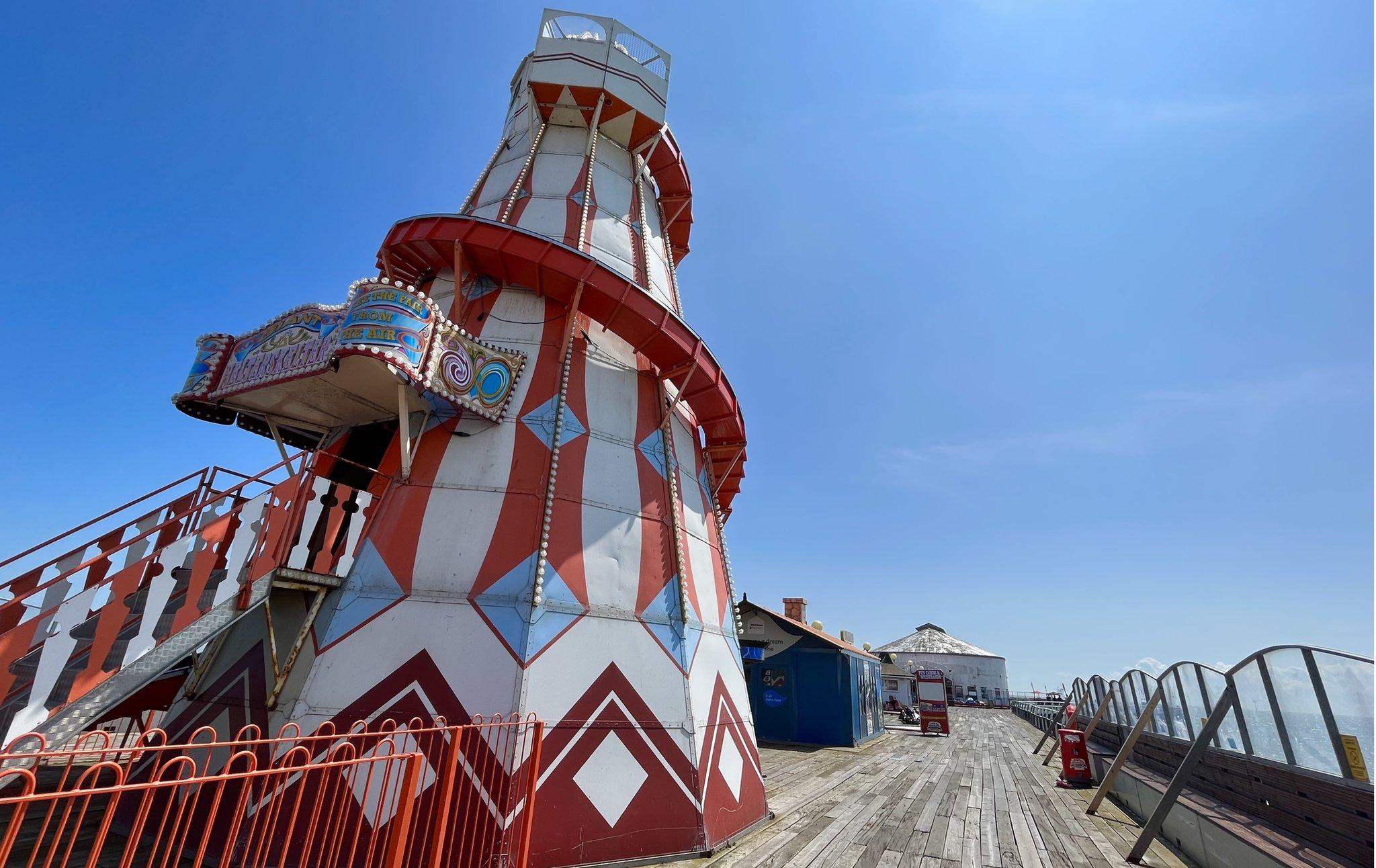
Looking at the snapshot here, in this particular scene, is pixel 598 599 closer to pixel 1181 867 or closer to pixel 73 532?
pixel 73 532

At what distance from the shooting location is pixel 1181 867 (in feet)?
25.7

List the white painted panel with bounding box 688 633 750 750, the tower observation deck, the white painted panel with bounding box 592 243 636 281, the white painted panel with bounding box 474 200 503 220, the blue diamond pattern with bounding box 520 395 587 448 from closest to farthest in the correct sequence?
the tower observation deck
the white painted panel with bounding box 688 633 750 750
the blue diamond pattern with bounding box 520 395 587 448
the white painted panel with bounding box 592 243 636 281
the white painted panel with bounding box 474 200 503 220

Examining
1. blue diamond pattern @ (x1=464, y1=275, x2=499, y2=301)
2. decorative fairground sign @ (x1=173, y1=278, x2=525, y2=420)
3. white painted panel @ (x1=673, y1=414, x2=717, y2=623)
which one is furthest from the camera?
blue diamond pattern @ (x1=464, y1=275, x2=499, y2=301)

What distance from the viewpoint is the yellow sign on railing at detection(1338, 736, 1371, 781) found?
6.01 metres

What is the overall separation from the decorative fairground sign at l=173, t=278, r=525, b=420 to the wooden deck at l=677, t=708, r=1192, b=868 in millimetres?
7129

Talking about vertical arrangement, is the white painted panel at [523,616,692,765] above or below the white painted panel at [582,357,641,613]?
below

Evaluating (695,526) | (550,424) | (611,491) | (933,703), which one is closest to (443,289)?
(550,424)

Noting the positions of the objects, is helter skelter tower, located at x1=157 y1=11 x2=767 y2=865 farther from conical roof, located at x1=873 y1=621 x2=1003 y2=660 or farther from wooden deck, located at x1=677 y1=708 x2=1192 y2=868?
conical roof, located at x1=873 y1=621 x2=1003 y2=660

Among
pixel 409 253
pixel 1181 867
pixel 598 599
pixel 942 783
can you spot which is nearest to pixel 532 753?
pixel 598 599

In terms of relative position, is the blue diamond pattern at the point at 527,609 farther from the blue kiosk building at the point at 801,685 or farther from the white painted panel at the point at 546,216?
the blue kiosk building at the point at 801,685

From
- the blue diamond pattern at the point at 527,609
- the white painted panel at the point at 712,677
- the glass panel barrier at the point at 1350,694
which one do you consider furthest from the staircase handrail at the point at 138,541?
the glass panel barrier at the point at 1350,694

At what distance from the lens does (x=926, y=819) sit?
32.8 feet

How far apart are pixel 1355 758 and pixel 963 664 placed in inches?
2628

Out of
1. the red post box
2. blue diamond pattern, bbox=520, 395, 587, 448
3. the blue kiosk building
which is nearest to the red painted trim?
blue diamond pattern, bbox=520, 395, 587, 448
